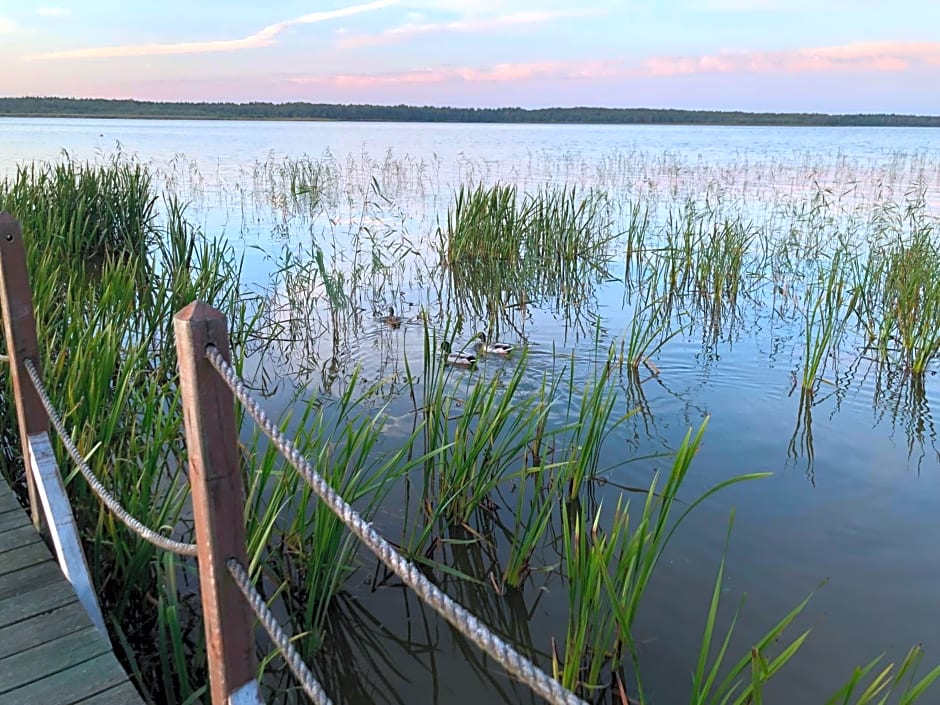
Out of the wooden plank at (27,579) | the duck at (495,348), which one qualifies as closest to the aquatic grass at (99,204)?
the duck at (495,348)

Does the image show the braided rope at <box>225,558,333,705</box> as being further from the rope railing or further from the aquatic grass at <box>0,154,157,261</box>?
the aquatic grass at <box>0,154,157,261</box>

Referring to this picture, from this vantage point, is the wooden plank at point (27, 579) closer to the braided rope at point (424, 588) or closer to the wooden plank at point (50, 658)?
the wooden plank at point (50, 658)

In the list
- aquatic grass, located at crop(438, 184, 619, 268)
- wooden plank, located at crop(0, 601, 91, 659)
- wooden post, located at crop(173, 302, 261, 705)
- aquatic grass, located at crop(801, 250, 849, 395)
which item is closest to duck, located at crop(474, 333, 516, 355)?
aquatic grass, located at crop(801, 250, 849, 395)

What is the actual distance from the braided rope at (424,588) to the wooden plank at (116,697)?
1.08 metres

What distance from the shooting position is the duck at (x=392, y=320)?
7.41m

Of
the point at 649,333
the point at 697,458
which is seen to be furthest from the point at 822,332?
the point at 697,458

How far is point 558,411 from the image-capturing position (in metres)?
5.16

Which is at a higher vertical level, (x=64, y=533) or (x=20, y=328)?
(x=20, y=328)

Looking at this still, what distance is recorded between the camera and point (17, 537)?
9.12 feet

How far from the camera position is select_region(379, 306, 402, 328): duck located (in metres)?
7.41

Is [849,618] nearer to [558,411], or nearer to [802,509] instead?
[802,509]

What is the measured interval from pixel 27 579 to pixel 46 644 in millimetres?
424

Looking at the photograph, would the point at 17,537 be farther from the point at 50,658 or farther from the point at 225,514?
the point at 225,514

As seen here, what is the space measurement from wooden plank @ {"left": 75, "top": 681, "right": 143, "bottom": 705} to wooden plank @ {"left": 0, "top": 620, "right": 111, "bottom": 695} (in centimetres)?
17
